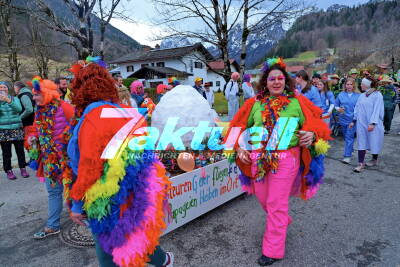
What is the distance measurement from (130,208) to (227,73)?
364 inches

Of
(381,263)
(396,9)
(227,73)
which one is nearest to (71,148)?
(381,263)

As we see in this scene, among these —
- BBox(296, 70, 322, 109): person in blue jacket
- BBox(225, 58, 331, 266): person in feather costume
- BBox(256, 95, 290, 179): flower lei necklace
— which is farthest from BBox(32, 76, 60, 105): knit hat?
BBox(296, 70, 322, 109): person in blue jacket

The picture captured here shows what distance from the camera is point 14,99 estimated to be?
195 inches

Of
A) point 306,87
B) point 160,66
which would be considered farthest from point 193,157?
point 160,66

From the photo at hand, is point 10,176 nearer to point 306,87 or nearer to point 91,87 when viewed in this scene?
point 91,87

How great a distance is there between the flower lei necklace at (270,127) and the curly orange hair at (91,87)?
1489 millimetres

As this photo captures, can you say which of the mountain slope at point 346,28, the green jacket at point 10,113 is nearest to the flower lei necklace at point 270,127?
the green jacket at point 10,113

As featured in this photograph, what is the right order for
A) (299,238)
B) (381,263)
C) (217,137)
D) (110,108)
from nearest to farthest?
1. (110,108)
2. (381,263)
3. (299,238)
4. (217,137)

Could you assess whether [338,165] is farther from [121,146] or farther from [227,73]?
[227,73]

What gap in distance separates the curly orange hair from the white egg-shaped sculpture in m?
1.92

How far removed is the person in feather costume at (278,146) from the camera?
8.23 ft

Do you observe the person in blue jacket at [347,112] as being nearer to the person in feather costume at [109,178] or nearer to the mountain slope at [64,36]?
the person in feather costume at [109,178]

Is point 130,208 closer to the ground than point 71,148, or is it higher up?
closer to the ground

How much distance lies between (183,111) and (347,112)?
4.15m
